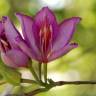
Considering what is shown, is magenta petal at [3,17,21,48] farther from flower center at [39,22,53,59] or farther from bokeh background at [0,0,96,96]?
bokeh background at [0,0,96,96]

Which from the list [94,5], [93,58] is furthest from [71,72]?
[94,5]

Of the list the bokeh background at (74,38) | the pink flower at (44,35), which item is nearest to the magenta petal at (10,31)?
the pink flower at (44,35)

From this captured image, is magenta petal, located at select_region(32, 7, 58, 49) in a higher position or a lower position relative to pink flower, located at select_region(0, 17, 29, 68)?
higher

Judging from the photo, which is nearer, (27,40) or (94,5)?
(27,40)

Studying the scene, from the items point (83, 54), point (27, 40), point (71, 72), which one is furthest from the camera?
point (71, 72)

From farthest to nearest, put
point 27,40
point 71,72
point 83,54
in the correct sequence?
point 71,72 < point 83,54 < point 27,40

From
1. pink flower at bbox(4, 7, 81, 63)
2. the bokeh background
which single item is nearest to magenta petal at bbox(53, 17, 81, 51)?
pink flower at bbox(4, 7, 81, 63)

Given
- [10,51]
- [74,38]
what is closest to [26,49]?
[10,51]

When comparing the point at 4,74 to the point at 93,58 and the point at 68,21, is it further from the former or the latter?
the point at 93,58
